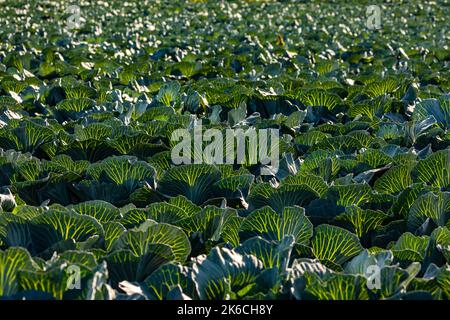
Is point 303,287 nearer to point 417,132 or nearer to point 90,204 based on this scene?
point 90,204

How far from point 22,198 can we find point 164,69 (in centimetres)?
428

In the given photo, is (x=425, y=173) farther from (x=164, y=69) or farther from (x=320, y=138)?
(x=164, y=69)

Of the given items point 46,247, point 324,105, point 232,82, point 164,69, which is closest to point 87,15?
point 164,69

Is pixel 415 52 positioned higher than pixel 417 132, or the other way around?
pixel 415 52

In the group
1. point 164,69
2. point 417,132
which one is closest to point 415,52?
point 164,69

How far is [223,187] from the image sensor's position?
10.5 ft

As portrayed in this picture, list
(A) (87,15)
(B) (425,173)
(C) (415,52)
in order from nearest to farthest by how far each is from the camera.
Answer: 1. (B) (425,173)
2. (C) (415,52)
3. (A) (87,15)

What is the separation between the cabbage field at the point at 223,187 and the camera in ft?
7.30

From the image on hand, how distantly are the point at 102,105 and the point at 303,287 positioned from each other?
10.1ft

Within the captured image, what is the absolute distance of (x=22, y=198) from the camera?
3270 millimetres

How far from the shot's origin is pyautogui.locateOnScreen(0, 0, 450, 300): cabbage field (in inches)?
87.6

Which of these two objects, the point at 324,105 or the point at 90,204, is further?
the point at 324,105
